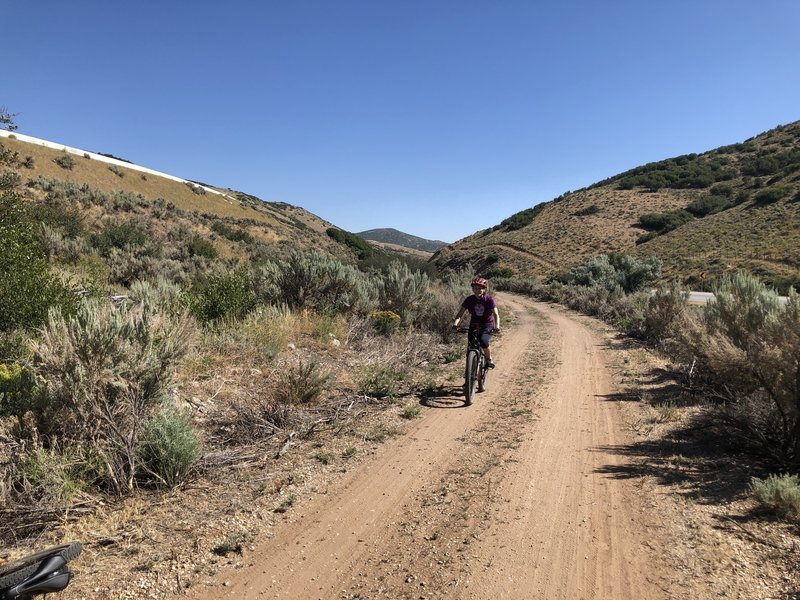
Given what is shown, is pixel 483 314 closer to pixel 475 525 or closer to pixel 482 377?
pixel 482 377

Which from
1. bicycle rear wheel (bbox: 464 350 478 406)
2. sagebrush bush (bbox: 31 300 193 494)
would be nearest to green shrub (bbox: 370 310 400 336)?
bicycle rear wheel (bbox: 464 350 478 406)

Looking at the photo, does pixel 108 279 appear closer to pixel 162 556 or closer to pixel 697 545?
pixel 162 556

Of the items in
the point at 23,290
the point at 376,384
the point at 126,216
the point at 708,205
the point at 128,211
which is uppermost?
the point at 708,205

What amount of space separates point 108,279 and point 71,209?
12.3 meters

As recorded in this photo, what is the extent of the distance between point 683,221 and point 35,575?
5821 centimetres

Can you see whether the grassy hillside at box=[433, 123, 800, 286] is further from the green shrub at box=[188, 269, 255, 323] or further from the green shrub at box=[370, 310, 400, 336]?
the green shrub at box=[188, 269, 255, 323]

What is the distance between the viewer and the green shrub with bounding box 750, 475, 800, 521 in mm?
3490

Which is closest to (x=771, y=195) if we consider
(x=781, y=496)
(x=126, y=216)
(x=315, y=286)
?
(x=315, y=286)

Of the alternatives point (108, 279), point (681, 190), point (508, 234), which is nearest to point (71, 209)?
point (108, 279)

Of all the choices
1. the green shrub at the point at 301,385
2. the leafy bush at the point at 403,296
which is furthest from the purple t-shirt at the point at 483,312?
the leafy bush at the point at 403,296

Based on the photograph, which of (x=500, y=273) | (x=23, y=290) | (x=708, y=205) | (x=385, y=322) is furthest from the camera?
(x=708, y=205)

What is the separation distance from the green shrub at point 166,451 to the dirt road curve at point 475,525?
112cm

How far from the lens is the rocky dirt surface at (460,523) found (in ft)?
9.61

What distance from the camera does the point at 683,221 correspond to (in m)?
49.7
